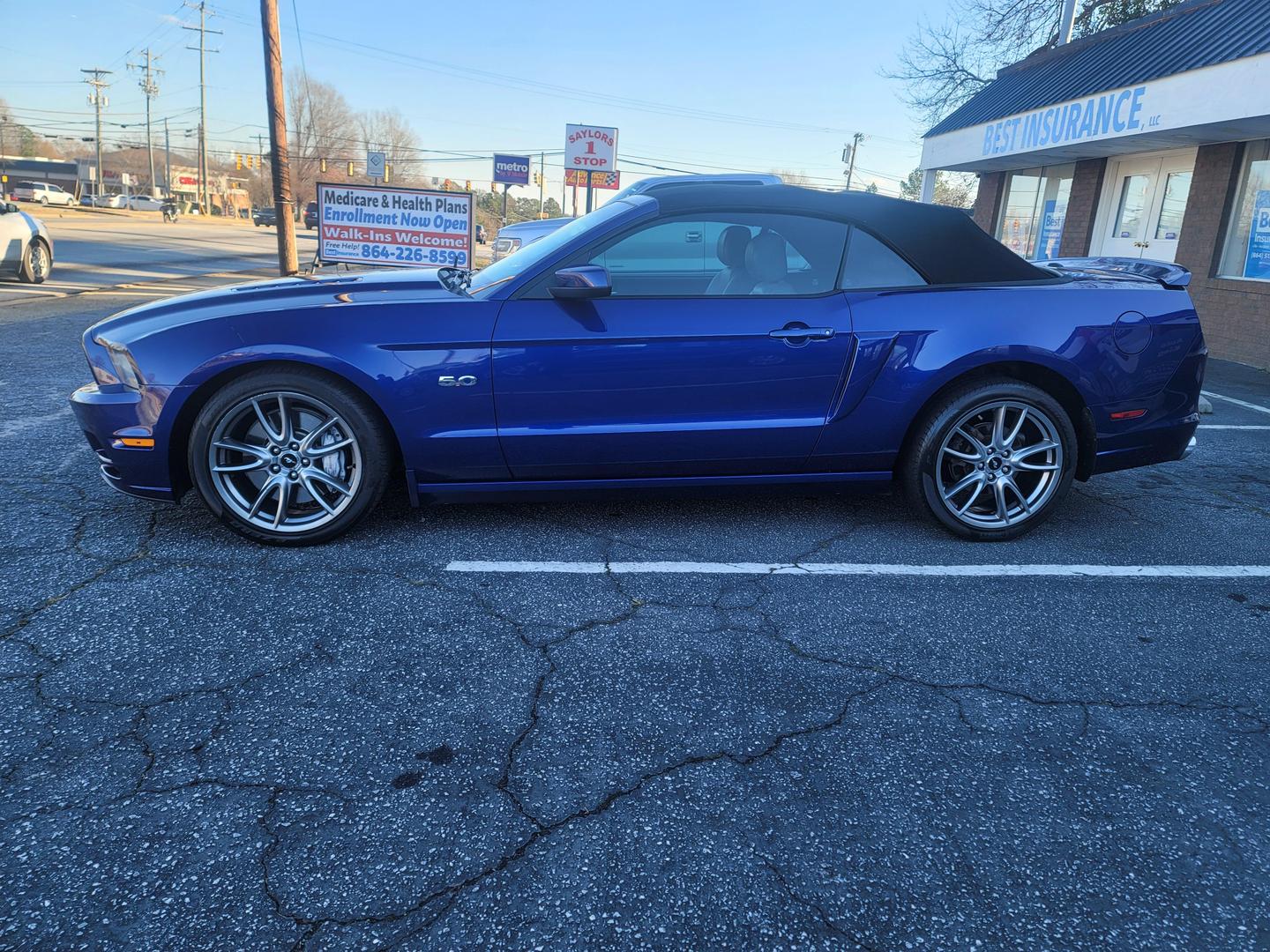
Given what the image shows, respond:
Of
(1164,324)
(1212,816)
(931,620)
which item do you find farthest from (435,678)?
(1164,324)

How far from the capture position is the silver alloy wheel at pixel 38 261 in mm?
13461

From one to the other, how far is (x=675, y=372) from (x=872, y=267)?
1031 millimetres

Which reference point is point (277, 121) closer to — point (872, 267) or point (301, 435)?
point (301, 435)

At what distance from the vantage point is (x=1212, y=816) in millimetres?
2152

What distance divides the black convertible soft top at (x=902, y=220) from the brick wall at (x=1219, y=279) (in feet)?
28.5

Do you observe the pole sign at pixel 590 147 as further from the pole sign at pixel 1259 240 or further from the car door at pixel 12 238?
the pole sign at pixel 1259 240

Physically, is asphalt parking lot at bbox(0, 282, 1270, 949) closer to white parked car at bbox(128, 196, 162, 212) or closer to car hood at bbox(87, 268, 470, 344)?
car hood at bbox(87, 268, 470, 344)

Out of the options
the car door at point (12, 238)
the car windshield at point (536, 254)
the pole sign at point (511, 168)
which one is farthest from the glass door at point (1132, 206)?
the pole sign at point (511, 168)

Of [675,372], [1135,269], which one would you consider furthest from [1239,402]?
[675,372]

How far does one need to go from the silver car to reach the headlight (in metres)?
11.8

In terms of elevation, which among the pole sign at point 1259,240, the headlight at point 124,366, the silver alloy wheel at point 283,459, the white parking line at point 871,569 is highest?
the pole sign at point 1259,240

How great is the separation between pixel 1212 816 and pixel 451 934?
1.88 meters

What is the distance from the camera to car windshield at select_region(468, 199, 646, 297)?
12.0 feet

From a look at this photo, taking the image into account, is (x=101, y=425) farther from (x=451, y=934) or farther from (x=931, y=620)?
(x=931, y=620)
